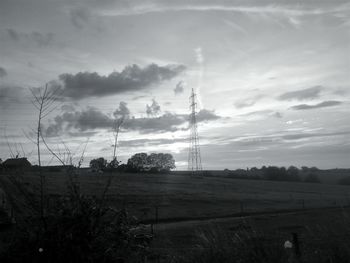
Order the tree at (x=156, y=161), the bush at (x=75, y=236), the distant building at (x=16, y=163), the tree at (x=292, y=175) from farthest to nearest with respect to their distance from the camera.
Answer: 1. the tree at (x=156, y=161)
2. the tree at (x=292, y=175)
3. the distant building at (x=16, y=163)
4. the bush at (x=75, y=236)

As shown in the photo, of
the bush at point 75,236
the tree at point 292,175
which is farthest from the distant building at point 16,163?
the tree at point 292,175

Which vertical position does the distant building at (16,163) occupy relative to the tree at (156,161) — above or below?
below

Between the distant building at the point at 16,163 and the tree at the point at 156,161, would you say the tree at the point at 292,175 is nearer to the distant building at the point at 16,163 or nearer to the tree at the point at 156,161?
the tree at the point at 156,161

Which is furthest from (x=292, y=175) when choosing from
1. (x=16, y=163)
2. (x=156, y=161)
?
(x=16, y=163)

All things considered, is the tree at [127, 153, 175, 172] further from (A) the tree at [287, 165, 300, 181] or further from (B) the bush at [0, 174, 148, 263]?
(B) the bush at [0, 174, 148, 263]

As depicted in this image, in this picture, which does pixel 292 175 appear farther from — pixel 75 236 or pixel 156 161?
pixel 75 236

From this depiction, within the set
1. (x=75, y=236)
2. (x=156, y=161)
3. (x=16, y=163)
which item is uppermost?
(x=156, y=161)

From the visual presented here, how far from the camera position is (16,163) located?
7840mm

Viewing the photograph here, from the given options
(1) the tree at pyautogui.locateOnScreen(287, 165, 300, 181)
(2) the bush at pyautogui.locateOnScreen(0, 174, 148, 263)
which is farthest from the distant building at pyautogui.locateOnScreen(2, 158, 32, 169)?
(1) the tree at pyautogui.locateOnScreen(287, 165, 300, 181)

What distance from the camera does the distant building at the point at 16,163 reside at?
25.7ft

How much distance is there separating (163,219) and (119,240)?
28.8 meters

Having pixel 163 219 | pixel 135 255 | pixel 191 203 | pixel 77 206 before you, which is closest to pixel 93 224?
pixel 77 206

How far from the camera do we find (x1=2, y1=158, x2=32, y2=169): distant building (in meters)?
7.84

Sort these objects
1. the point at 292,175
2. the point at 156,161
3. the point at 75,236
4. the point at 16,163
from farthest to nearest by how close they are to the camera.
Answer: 1. the point at 156,161
2. the point at 292,175
3. the point at 16,163
4. the point at 75,236
